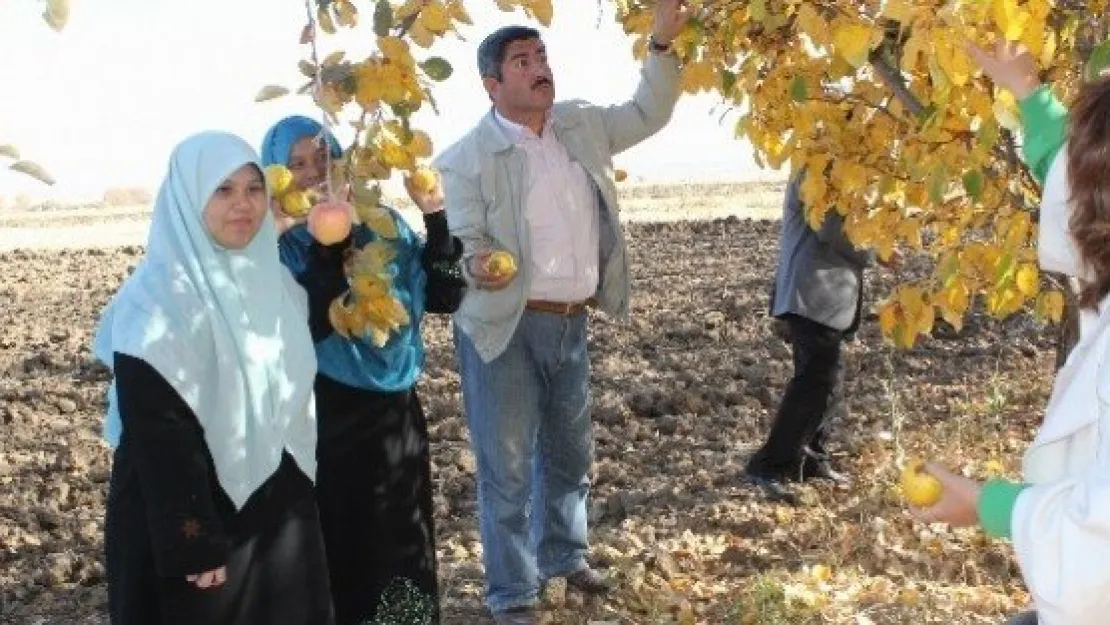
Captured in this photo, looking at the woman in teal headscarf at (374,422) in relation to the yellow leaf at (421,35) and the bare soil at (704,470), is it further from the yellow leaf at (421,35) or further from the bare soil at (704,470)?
the yellow leaf at (421,35)

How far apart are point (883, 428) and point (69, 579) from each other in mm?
3406

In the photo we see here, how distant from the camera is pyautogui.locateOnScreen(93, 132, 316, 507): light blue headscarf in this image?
8.50 feet

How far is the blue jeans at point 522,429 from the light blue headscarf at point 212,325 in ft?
3.00

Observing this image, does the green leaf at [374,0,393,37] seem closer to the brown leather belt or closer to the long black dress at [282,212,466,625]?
the long black dress at [282,212,466,625]

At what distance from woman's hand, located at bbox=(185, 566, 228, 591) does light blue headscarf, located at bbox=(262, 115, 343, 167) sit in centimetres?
101

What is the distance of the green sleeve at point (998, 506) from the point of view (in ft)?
5.89

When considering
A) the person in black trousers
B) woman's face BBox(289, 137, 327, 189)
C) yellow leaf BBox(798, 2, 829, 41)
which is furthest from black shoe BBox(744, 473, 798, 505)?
yellow leaf BBox(798, 2, 829, 41)

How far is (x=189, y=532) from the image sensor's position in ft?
8.27

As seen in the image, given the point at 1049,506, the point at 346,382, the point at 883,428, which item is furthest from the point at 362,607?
the point at 883,428

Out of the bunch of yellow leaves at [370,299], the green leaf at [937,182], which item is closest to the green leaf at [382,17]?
the bunch of yellow leaves at [370,299]

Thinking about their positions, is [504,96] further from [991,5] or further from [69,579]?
[69,579]

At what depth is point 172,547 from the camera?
2.51m

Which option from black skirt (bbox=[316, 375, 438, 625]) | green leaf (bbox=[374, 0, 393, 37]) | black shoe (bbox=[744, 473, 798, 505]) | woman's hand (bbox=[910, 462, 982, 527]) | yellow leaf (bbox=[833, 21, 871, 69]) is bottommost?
black shoe (bbox=[744, 473, 798, 505])

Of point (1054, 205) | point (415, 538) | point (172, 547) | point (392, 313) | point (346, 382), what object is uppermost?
point (1054, 205)
